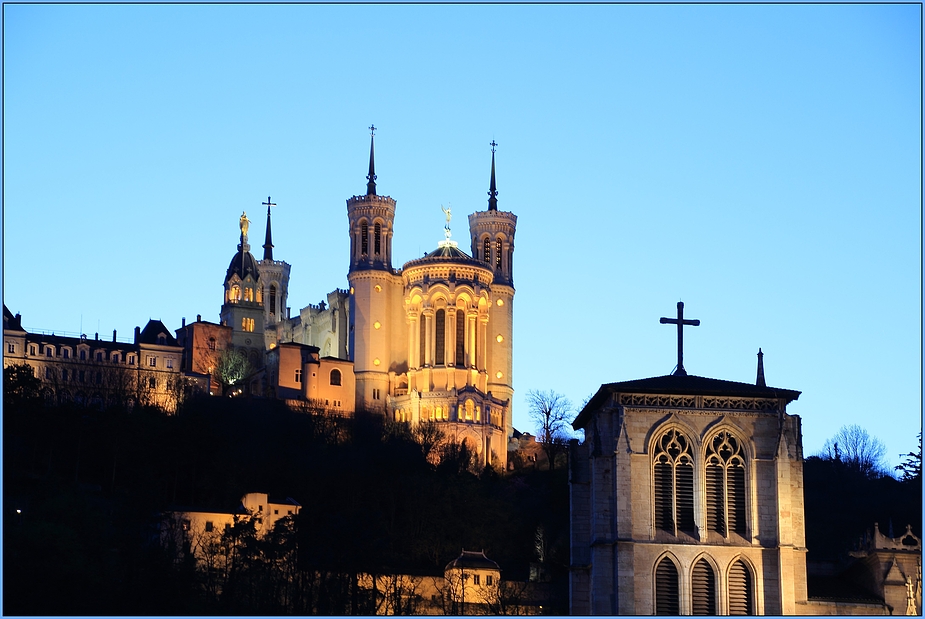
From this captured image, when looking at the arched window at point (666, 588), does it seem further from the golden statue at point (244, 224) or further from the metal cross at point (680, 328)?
the golden statue at point (244, 224)

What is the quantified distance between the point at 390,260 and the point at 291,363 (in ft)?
42.6

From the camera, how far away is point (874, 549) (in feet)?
171

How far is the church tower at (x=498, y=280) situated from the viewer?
138 meters

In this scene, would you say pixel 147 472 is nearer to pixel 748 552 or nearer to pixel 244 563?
pixel 244 563

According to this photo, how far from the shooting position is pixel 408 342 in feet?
442

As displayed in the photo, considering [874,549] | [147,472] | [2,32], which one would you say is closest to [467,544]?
[147,472]

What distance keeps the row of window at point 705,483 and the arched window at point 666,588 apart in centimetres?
97

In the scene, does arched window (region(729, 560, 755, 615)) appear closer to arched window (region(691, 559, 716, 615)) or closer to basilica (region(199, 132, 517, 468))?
arched window (region(691, 559, 716, 615))

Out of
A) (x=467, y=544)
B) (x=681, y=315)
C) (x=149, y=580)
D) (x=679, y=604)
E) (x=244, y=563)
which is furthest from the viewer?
(x=467, y=544)

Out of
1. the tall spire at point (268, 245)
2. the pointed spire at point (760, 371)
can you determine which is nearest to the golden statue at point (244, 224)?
the tall spire at point (268, 245)

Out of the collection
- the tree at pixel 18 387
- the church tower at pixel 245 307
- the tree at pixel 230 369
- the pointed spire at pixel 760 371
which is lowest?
the pointed spire at pixel 760 371

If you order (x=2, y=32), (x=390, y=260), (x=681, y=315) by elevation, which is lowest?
(x=681, y=315)

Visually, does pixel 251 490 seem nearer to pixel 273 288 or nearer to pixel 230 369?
pixel 230 369

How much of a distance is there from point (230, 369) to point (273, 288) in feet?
84.0
